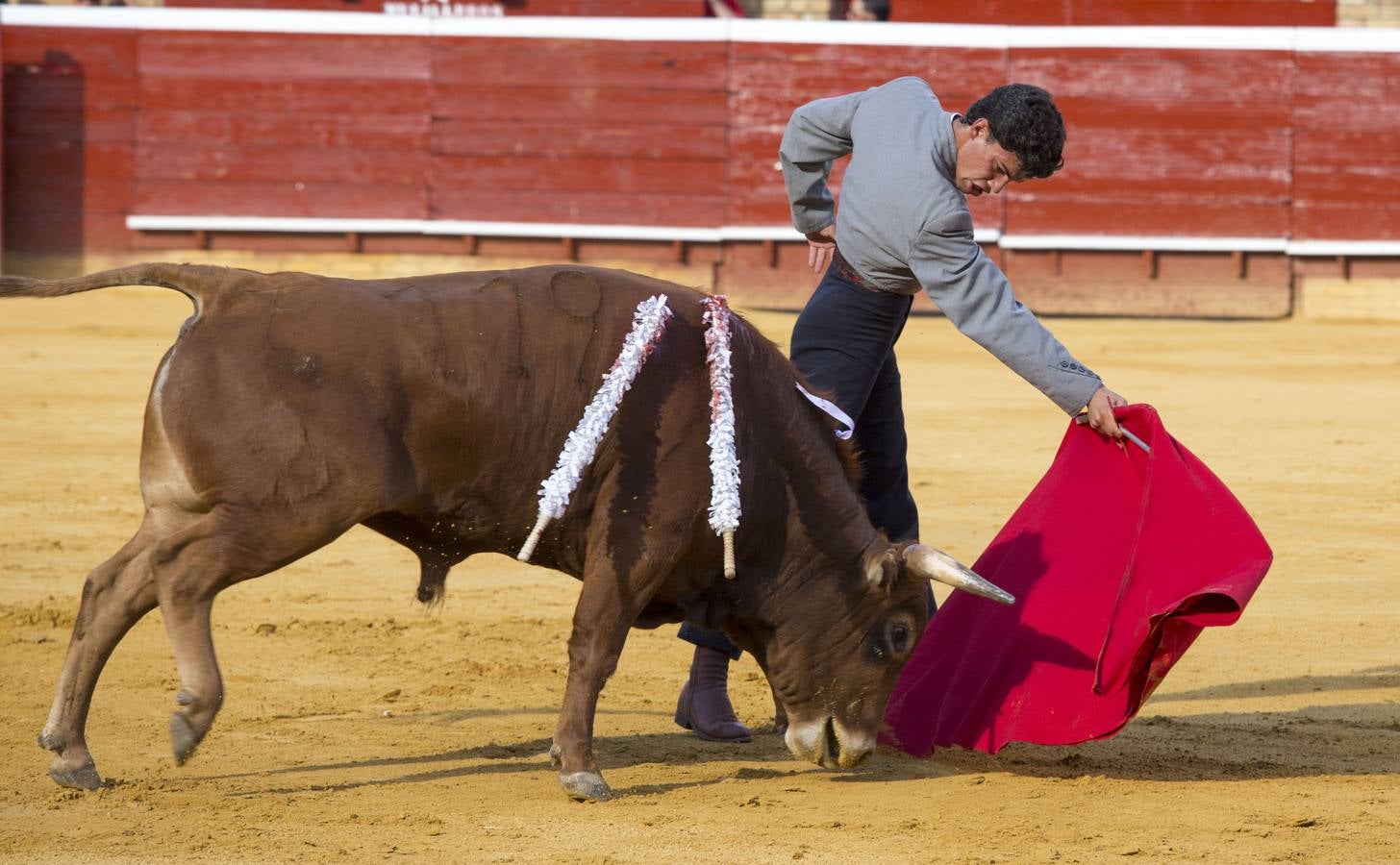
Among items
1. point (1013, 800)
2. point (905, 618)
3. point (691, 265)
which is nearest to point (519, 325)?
point (905, 618)

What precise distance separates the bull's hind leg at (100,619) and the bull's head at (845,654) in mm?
1173

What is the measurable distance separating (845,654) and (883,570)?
0.19 metres

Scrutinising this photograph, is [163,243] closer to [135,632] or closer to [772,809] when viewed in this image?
[135,632]

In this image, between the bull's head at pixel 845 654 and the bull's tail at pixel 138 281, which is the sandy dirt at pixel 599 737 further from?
the bull's tail at pixel 138 281

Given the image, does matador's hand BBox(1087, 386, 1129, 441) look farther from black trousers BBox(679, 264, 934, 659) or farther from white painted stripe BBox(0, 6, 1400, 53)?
white painted stripe BBox(0, 6, 1400, 53)

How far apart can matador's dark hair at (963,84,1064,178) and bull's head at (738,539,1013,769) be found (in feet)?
2.51

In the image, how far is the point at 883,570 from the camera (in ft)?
11.7

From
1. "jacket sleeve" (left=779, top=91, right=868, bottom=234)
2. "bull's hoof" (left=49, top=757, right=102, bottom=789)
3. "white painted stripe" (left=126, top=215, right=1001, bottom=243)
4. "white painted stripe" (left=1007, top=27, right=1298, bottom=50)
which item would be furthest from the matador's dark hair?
"white painted stripe" (left=1007, top=27, right=1298, bottom=50)

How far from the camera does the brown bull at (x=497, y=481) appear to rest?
10.2 ft

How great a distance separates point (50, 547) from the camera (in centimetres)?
570

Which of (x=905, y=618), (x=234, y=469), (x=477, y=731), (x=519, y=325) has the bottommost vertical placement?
(x=477, y=731)

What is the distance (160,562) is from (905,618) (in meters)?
1.42

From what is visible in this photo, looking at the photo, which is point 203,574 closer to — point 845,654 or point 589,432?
point 589,432

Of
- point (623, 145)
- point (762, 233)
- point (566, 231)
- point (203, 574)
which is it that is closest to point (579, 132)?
point (623, 145)
